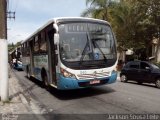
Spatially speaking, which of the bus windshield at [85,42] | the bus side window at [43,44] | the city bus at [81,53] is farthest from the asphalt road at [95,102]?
the bus side window at [43,44]

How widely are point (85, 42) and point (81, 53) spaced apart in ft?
1.72

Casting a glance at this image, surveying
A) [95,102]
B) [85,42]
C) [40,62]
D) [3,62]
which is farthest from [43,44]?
[95,102]

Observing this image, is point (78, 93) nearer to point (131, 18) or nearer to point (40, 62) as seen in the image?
point (40, 62)

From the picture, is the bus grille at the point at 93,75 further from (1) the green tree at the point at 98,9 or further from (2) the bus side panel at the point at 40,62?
(1) the green tree at the point at 98,9

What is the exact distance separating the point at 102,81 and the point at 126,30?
28628mm

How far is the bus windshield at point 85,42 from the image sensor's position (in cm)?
1277

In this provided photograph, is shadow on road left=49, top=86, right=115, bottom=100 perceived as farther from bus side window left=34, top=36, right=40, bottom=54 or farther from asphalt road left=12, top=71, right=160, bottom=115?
bus side window left=34, top=36, right=40, bottom=54

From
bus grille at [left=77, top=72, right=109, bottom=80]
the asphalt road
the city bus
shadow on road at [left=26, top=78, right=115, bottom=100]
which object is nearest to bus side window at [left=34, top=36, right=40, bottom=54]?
shadow on road at [left=26, top=78, right=115, bottom=100]

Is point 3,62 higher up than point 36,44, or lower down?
lower down

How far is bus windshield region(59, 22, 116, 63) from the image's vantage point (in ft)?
41.9

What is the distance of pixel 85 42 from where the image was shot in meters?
13.1

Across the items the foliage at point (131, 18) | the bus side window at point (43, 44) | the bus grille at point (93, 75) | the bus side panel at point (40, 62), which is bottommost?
the bus grille at point (93, 75)

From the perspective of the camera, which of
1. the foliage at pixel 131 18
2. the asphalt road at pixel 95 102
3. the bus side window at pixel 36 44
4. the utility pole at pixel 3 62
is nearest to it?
the asphalt road at pixel 95 102

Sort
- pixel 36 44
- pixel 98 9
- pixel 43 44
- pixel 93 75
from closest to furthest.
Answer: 1. pixel 93 75
2. pixel 43 44
3. pixel 36 44
4. pixel 98 9
